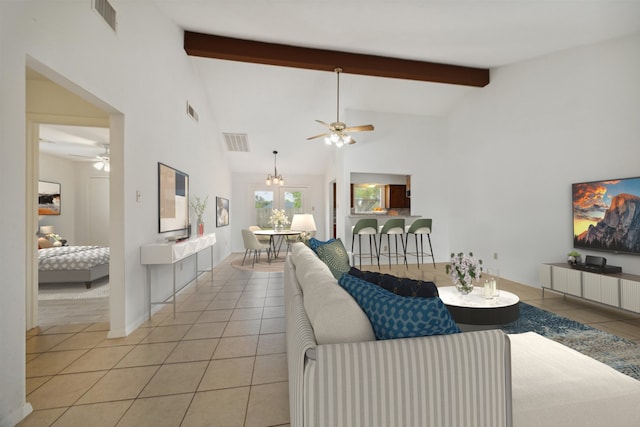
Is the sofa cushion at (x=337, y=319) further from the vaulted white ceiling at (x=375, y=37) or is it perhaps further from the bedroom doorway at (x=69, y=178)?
the vaulted white ceiling at (x=375, y=37)

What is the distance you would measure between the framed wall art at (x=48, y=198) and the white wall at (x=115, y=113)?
4.19 meters

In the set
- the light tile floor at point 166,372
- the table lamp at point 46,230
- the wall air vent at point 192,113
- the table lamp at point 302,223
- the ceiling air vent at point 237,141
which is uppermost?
the ceiling air vent at point 237,141

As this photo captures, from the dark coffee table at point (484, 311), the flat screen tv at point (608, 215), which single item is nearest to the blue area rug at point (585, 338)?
the dark coffee table at point (484, 311)

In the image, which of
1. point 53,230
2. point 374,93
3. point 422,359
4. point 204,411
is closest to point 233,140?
point 374,93

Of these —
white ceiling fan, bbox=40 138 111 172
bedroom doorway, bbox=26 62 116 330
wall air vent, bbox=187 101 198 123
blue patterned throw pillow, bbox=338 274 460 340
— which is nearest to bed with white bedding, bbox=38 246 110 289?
bedroom doorway, bbox=26 62 116 330

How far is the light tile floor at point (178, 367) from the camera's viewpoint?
1.58m

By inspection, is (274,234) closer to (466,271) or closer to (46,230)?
(466,271)

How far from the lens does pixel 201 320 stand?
9.71 feet

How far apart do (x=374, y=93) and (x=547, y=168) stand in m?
3.25

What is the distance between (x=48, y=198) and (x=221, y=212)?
12.5 feet

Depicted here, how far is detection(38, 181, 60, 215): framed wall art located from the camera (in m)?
6.02

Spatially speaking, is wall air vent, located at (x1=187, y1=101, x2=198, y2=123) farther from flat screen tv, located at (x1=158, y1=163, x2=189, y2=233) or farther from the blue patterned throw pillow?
the blue patterned throw pillow

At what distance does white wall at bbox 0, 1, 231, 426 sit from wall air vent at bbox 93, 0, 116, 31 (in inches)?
2.5

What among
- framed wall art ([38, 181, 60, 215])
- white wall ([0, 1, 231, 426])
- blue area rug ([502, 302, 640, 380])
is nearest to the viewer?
white wall ([0, 1, 231, 426])
